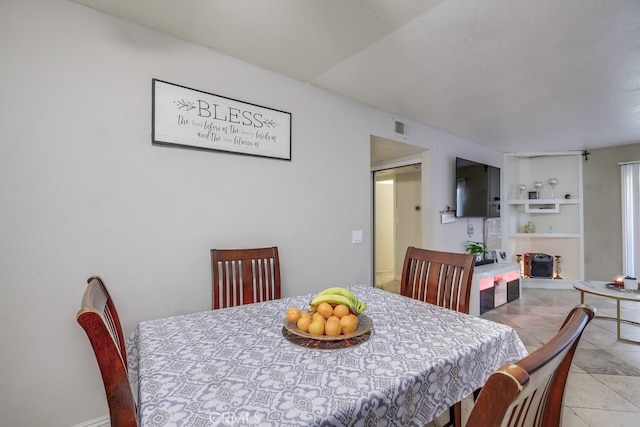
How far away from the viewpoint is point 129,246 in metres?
1.65

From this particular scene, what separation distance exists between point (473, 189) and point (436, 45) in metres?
2.63

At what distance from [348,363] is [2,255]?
1670 millimetres

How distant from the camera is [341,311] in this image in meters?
1.10

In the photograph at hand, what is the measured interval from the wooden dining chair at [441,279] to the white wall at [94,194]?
3.18 feet

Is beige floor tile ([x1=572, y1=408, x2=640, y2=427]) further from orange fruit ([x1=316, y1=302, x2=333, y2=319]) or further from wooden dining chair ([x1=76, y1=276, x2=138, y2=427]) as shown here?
wooden dining chair ([x1=76, y1=276, x2=138, y2=427])

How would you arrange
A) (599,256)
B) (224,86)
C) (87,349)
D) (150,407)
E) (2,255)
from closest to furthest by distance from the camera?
1. (150,407)
2. (2,255)
3. (87,349)
4. (224,86)
5. (599,256)

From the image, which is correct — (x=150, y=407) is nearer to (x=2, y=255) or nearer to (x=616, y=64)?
(x=2, y=255)

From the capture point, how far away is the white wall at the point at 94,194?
1386 mm

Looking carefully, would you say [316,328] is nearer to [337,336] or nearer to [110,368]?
[337,336]

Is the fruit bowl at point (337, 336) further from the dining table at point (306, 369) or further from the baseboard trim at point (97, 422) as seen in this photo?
the baseboard trim at point (97, 422)

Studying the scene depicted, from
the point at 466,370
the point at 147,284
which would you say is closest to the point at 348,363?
the point at 466,370

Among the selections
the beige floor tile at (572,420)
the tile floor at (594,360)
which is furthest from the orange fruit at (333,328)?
the beige floor tile at (572,420)

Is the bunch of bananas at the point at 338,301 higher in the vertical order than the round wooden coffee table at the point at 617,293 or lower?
higher

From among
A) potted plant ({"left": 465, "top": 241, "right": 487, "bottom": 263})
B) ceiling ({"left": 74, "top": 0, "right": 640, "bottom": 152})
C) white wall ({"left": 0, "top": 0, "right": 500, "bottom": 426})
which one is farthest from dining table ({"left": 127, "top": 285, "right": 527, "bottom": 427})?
potted plant ({"left": 465, "top": 241, "right": 487, "bottom": 263})
